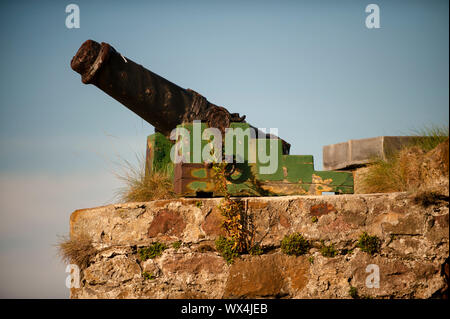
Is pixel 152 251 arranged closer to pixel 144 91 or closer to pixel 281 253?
pixel 281 253

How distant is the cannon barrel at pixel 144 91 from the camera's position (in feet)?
17.5

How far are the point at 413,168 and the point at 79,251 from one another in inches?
132

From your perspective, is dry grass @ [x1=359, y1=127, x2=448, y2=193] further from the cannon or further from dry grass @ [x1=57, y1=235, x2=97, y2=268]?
dry grass @ [x1=57, y1=235, x2=97, y2=268]

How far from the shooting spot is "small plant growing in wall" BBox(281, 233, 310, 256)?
188 inches

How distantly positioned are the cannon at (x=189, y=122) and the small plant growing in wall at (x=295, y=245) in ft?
2.47

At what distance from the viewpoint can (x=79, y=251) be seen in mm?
5141

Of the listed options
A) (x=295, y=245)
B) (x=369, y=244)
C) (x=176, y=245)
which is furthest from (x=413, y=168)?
(x=176, y=245)

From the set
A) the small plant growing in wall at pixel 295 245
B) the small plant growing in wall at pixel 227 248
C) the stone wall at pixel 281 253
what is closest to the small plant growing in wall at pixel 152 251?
the stone wall at pixel 281 253

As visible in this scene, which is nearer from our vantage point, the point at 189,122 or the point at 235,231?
the point at 235,231

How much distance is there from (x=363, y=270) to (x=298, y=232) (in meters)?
0.66

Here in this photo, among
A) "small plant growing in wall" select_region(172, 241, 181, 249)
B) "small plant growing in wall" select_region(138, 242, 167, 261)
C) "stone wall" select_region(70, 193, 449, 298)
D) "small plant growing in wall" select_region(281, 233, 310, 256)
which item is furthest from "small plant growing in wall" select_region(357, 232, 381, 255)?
"small plant growing in wall" select_region(138, 242, 167, 261)

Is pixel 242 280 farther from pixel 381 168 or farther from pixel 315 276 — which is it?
pixel 381 168

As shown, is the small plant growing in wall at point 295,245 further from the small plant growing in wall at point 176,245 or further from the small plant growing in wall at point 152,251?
the small plant growing in wall at point 152,251

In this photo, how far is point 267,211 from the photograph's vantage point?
4.93 metres
